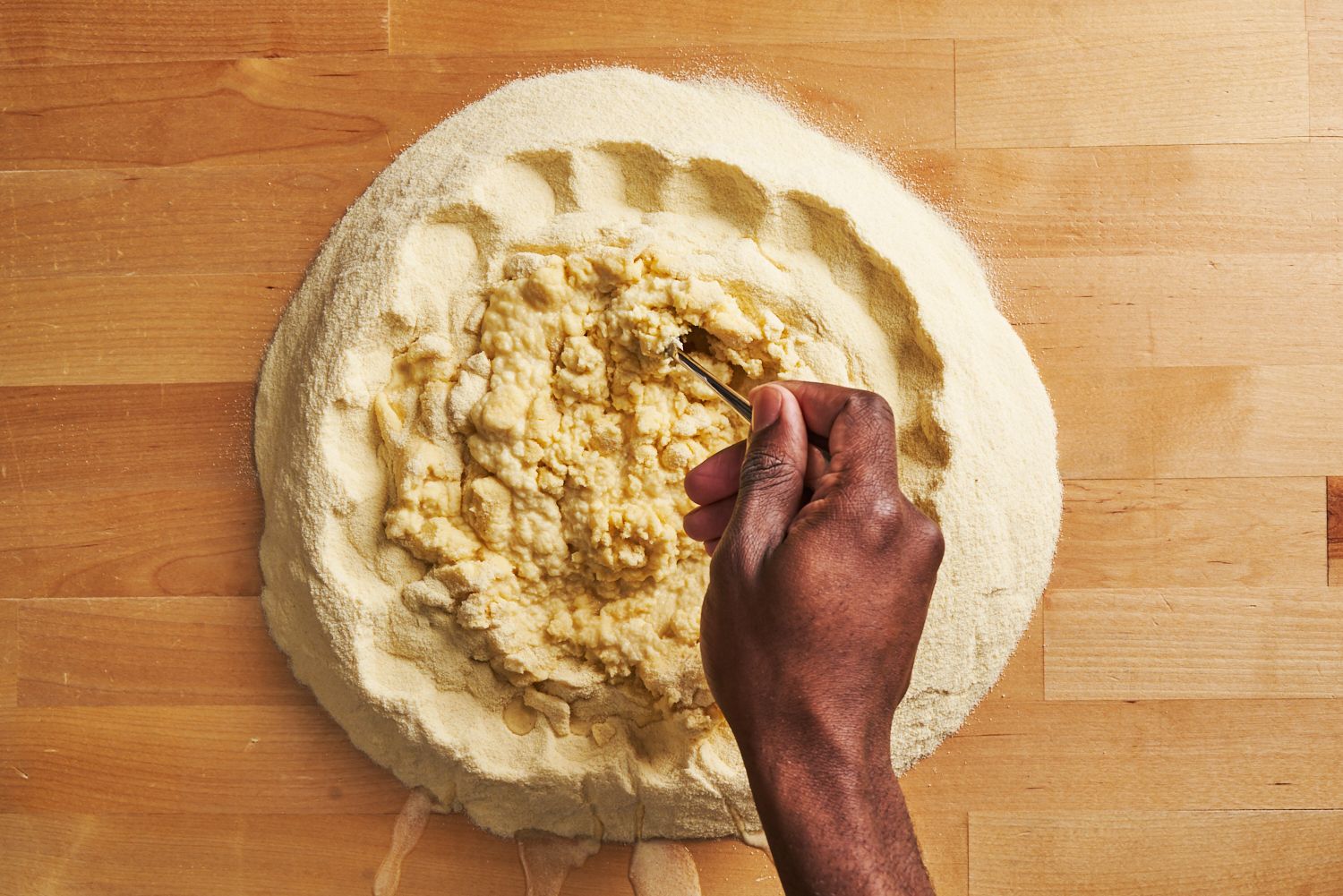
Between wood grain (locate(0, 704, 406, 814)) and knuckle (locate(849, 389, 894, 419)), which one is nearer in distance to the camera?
knuckle (locate(849, 389, 894, 419))

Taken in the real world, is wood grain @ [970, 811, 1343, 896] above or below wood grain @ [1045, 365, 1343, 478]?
below

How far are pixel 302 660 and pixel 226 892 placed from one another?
270 mm

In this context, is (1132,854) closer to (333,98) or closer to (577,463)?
(577,463)

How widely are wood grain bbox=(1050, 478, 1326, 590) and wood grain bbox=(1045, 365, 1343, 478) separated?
0.02m

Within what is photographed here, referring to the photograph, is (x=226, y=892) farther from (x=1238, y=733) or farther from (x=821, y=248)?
(x=1238, y=733)

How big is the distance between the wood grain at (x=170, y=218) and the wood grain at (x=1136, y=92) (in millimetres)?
673

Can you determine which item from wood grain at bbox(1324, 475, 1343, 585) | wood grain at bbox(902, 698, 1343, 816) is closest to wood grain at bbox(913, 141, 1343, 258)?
wood grain at bbox(1324, 475, 1343, 585)

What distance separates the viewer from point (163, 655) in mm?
986

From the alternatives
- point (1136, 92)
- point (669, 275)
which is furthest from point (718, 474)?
point (1136, 92)

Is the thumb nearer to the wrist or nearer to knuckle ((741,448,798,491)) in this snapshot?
knuckle ((741,448,798,491))

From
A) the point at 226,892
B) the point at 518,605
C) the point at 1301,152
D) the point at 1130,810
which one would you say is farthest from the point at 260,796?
the point at 1301,152

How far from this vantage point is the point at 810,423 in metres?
0.73

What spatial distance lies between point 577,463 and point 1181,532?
2.13 ft

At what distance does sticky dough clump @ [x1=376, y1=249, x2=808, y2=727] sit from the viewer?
0.84 m
